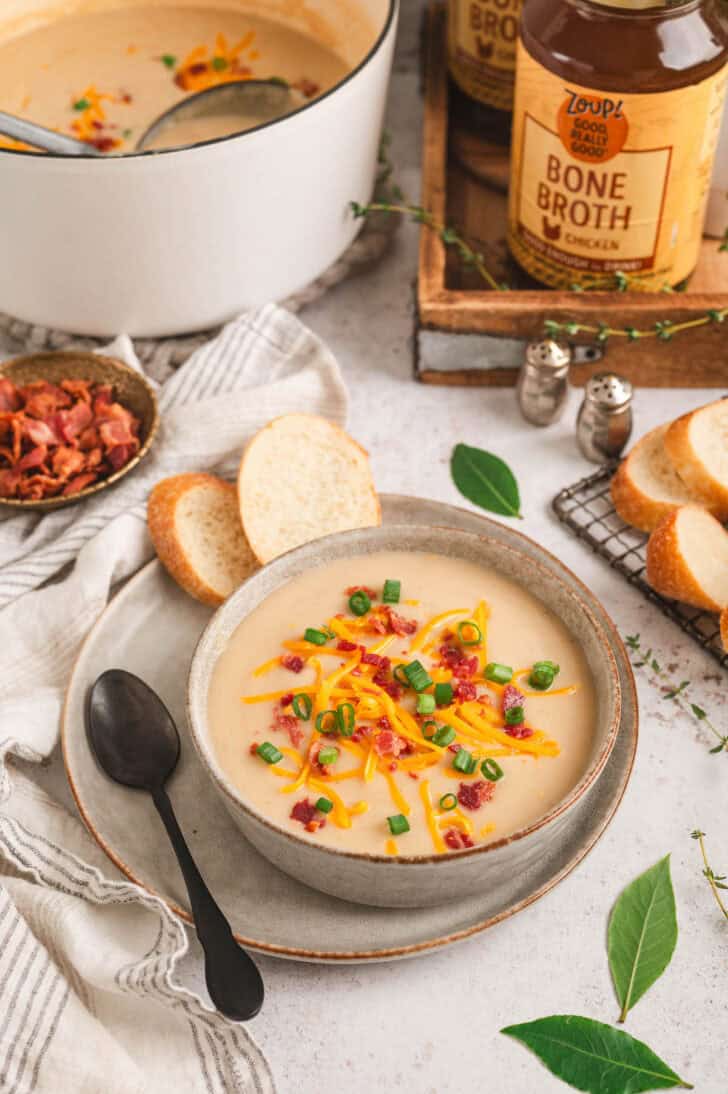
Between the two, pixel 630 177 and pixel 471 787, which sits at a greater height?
pixel 630 177

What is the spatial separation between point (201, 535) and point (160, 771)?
33 cm

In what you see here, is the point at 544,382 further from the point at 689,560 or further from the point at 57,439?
the point at 57,439

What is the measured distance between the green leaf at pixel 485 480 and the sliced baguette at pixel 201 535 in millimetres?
324

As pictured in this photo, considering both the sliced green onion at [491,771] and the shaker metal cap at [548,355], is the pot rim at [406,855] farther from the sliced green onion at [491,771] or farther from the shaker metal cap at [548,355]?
the shaker metal cap at [548,355]

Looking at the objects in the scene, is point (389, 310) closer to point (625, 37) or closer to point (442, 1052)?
point (625, 37)

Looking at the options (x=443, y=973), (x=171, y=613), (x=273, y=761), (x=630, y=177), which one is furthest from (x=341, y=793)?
(x=630, y=177)

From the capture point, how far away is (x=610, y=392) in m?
1.58

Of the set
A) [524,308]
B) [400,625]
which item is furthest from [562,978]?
[524,308]

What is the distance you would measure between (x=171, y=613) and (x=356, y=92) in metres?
0.75

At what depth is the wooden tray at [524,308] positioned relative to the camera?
168cm

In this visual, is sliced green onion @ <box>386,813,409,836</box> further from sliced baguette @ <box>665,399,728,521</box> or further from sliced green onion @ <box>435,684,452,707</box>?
sliced baguette @ <box>665,399,728,521</box>

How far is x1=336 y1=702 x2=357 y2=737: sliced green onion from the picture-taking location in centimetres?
119

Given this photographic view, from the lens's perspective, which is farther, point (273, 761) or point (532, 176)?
point (532, 176)

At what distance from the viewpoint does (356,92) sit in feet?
5.24
